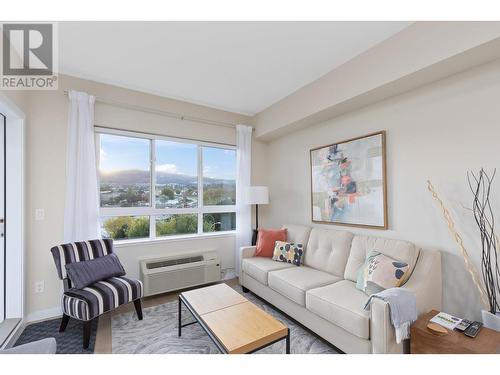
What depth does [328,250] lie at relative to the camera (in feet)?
9.19

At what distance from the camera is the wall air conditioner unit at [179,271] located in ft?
9.86

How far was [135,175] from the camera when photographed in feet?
10.6

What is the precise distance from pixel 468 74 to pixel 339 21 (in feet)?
3.67

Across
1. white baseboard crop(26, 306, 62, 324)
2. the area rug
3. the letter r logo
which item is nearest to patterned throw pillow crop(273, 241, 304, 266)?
the area rug

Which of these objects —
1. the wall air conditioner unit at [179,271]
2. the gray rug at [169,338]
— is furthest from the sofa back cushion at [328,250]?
the wall air conditioner unit at [179,271]

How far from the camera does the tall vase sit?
1620mm

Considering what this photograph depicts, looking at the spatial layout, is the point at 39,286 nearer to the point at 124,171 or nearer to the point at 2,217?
the point at 2,217

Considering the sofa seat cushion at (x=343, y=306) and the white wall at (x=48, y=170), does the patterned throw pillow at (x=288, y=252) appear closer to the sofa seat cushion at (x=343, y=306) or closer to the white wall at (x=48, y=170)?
the sofa seat cushion at (x=343, y=306)

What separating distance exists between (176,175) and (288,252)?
190 cm

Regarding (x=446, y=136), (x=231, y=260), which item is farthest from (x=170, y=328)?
(x=446, y=136)

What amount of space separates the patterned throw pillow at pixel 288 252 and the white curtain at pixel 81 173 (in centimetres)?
216

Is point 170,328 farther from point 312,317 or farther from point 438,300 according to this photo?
point 438,300

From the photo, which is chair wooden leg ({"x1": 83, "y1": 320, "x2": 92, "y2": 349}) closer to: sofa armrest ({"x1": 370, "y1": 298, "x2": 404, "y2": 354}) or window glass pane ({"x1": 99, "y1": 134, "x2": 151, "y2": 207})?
window glass pane ({"x1": 99, "y1": 134, "x2": 151, "y2": 207})
